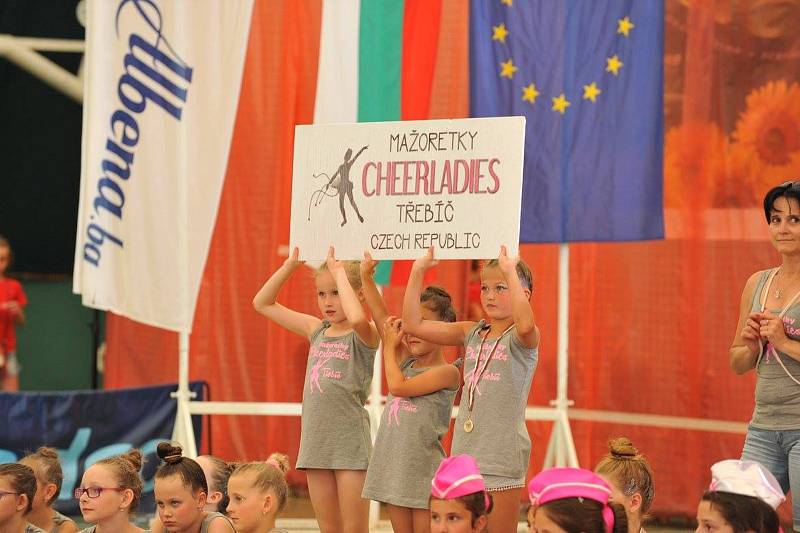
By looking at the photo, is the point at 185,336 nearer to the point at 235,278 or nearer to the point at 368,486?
the point at 235,278

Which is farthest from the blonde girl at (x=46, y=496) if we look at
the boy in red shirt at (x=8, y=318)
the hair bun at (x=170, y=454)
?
the boy in red shirt at (x=8, y=318)

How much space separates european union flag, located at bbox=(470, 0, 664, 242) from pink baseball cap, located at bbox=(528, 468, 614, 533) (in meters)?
2.94

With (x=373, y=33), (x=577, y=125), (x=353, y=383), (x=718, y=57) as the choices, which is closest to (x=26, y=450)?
(x=353, y=383)

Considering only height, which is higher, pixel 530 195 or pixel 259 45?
pixel 259 45

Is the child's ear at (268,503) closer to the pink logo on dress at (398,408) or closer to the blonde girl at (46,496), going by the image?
the pink logo on dress at (398,408)

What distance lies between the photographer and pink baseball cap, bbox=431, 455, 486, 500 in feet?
10.6

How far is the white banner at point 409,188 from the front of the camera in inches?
168

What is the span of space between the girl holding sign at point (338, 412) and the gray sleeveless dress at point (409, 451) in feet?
0.54

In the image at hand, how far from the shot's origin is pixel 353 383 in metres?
4.53

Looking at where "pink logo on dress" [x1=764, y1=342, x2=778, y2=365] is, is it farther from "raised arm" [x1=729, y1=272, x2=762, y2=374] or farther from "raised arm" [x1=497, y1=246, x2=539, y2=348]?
"raised arm" [x1=497, y1=246, x2=539, y2=348]

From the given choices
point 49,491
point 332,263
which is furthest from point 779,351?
point 49,491

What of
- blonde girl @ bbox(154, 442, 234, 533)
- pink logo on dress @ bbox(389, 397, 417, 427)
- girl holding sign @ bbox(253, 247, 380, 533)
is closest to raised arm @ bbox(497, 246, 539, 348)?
pink logo on dress @ bbox(389, 397, 417, 427)

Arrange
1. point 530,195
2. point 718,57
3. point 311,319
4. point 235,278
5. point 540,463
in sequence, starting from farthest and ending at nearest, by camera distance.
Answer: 1. point 235,278
2. point 540,463
3. point 718,57
4. point 530,195
5. point 311,319

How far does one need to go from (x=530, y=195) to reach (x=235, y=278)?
216 cm
